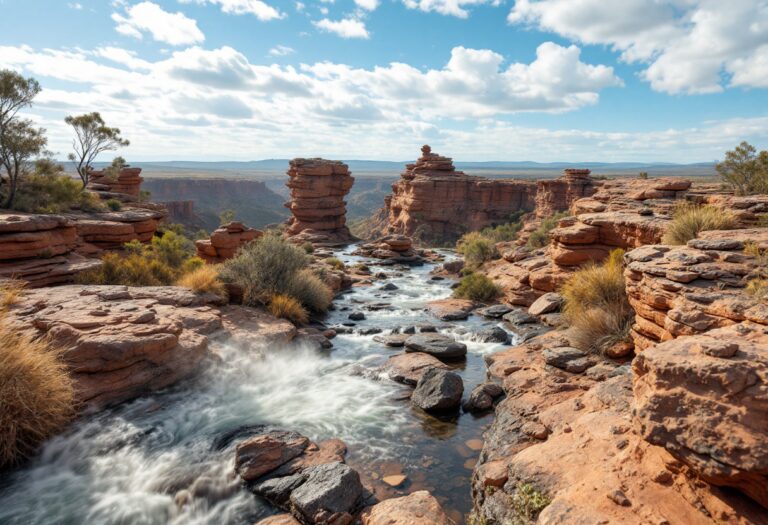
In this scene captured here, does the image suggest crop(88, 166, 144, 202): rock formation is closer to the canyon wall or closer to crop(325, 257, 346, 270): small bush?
crop(325, 257, 346, 270): small bush

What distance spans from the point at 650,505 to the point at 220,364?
8.79m

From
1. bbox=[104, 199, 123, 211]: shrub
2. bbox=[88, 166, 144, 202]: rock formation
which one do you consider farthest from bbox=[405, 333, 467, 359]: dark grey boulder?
bbox=[88, 166, 144, 202]: rock formation

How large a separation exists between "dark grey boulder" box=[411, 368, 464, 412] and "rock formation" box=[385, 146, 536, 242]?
4394 cm

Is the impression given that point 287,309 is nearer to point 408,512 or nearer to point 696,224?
Answer: point 408,512

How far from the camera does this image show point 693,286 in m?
6.41

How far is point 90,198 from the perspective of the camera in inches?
760

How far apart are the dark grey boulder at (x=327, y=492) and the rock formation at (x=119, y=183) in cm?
2732

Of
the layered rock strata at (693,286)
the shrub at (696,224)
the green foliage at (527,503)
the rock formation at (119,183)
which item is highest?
the rock formation at (119,183)

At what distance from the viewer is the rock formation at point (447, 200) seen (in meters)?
53.5

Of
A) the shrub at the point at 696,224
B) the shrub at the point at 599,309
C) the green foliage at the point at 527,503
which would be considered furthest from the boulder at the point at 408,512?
the shrub at the point at 696,224

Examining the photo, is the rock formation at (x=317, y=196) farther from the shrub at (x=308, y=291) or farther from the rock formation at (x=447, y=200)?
the shrub at (x=308, y=291)

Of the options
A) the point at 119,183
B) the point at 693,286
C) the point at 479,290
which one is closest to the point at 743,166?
the point at 479,290

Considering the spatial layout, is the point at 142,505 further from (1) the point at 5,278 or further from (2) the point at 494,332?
(2) the point at 494,332

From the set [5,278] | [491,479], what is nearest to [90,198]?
[5,278]
